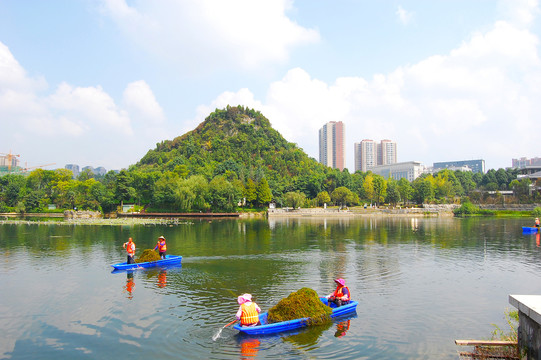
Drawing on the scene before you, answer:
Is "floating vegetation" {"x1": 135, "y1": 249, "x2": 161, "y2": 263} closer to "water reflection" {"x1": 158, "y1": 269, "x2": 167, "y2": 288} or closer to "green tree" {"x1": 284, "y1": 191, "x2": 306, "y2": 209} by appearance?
"water reflection" {"x1": 158, "y1": 269, "x2": 167, "y2": 288}

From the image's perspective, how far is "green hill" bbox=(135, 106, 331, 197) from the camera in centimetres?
11798

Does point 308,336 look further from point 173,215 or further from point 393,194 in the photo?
point 393,194

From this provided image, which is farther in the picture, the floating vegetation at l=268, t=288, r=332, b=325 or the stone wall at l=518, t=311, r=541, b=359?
the floating vegetation at l=268, t=288, r=332, b=325

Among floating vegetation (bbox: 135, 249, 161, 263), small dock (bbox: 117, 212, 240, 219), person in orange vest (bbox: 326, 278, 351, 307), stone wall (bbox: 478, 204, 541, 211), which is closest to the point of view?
person in orange vest (bbox: 326, 278, 351, 307)

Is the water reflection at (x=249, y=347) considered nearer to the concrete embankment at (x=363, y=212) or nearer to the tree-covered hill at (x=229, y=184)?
the tree-covered hill at (x=229, y=184)

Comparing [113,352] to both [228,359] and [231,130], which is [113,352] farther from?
[231,130]

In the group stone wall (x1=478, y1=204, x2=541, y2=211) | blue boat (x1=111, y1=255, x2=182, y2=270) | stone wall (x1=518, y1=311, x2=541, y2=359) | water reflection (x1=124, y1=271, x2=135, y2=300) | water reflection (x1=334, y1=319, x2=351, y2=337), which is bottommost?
water reflection (x1=334, y1=319, x2=351, y2=337)

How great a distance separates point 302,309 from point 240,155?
134794mm

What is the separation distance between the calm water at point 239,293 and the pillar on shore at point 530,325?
2.67m

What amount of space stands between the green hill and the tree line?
0.91 m

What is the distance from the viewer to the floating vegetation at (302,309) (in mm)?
13469

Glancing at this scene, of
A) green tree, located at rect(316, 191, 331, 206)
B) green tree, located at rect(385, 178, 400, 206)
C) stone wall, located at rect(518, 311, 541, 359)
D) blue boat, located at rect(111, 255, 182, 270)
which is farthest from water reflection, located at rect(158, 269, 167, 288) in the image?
green tree, located at rect(385, 178, 400, 206)

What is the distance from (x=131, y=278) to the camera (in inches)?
863

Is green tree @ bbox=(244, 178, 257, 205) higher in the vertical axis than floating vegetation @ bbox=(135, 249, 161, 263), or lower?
higher
